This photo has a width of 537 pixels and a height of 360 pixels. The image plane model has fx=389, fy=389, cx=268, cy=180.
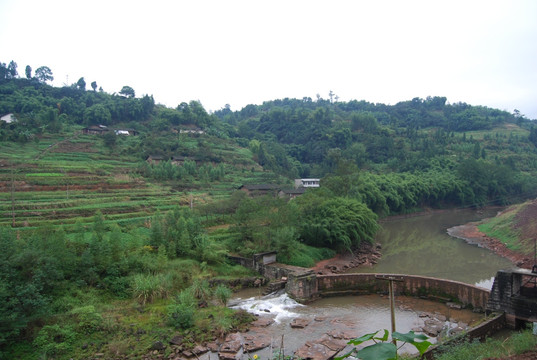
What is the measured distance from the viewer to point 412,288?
20797mm

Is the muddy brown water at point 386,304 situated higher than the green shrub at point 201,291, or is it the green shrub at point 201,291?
the green shrub at point 201,291

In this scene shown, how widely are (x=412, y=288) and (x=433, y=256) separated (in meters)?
11.2

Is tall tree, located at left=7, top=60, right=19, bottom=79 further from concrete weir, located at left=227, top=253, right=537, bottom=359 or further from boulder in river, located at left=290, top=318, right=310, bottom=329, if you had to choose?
boulder in river, located at left=290, top=318, right=310, bottom=329

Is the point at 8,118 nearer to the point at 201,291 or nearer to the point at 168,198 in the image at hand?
the point at 168,198

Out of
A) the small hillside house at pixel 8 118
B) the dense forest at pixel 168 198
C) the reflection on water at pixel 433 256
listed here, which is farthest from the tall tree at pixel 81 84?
the reflection on water at pixel 433 256

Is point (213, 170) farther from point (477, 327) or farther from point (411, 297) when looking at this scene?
point (477, 327)

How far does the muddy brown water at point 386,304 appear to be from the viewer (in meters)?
16.8

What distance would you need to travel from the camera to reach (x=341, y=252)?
30.9 m

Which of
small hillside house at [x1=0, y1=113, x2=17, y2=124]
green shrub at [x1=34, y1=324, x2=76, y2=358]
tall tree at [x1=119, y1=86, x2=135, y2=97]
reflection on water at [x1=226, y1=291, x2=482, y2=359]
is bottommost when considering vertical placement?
reflection on water at [x1=226, y1=291, x2=482, y2=359]

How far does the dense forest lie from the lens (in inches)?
642

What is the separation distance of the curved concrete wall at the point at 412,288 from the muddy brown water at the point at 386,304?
472 millimetres

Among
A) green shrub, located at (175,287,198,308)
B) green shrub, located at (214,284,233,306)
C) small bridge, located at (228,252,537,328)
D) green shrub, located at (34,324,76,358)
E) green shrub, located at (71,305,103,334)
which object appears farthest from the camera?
green shrub, located at (214,284,233,306)

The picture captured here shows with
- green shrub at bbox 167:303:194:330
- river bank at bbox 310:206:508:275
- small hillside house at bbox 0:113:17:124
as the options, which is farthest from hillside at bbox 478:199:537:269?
small hillside house at bbox 0:113:17:124

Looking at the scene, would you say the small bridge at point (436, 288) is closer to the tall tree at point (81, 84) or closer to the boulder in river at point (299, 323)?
the boulder in river at point (299, 323)
